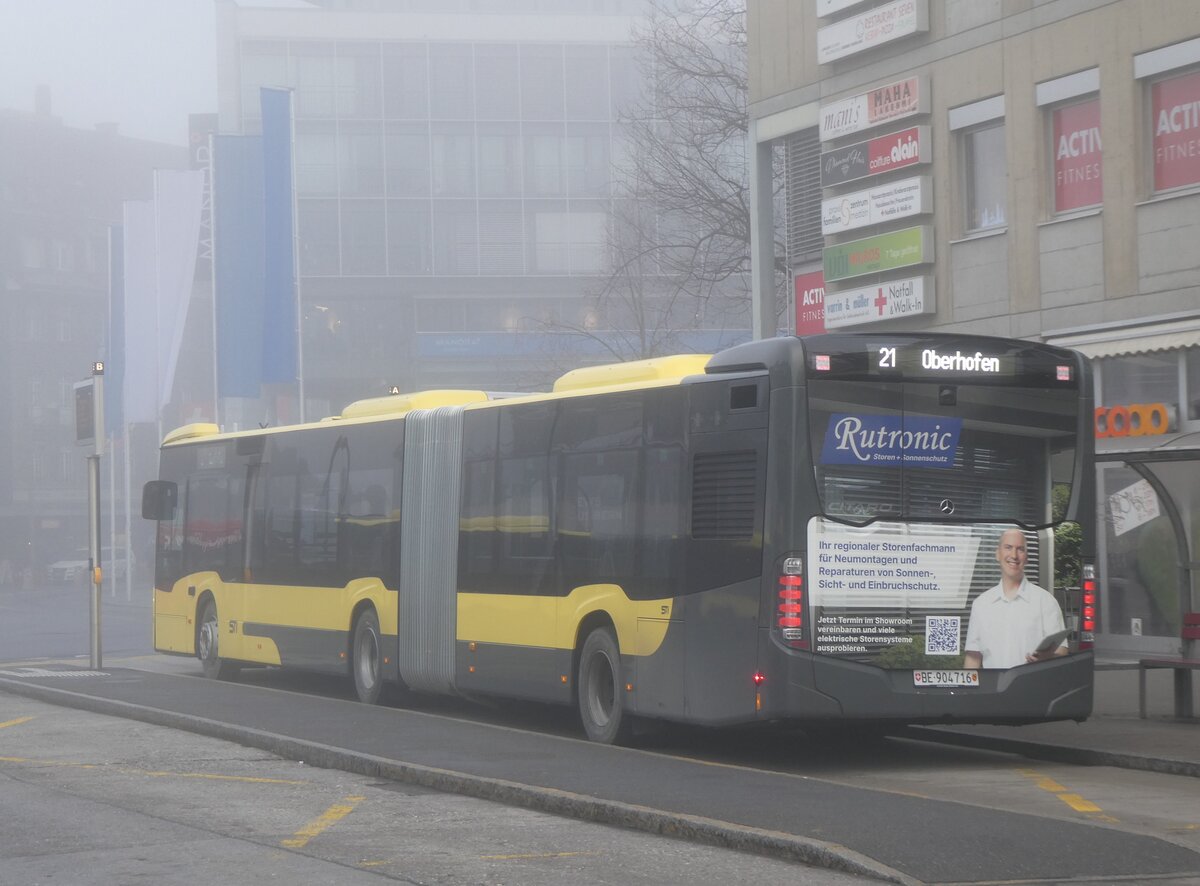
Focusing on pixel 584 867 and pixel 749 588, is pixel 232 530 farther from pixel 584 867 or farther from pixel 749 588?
pixel 584 867

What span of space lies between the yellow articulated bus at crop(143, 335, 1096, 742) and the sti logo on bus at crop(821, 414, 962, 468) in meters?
0.02

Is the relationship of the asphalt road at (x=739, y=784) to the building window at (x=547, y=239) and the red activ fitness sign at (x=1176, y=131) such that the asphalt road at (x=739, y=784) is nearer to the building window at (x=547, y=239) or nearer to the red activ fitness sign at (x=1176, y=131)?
the red activ fitness sign at (x=1176, y=131)

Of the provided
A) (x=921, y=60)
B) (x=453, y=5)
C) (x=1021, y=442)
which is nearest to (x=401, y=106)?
(x=453, y=5)

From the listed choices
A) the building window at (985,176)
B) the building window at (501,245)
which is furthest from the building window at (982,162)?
the building window at (501,245)

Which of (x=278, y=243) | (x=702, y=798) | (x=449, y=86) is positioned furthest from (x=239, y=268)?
(x=449, y=86)

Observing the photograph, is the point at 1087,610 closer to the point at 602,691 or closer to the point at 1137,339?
the point at 602,691

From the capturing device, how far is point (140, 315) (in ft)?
164

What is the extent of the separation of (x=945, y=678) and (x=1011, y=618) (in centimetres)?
70

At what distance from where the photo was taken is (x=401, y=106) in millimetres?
83375

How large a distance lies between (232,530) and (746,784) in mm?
12171

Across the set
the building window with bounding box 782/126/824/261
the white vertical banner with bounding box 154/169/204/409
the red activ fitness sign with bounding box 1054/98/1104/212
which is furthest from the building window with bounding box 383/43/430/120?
the red activ fitness sign with bounding box 1054/98/1104/212

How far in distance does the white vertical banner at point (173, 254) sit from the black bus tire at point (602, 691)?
3503cm

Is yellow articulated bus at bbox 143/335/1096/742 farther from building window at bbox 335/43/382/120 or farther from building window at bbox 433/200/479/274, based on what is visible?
building window at bbox 335/43/382/120

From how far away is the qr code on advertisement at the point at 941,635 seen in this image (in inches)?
→ 503
